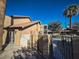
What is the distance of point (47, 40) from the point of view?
18672 mm

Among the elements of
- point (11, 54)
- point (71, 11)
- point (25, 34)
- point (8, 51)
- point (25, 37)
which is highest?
point (71, 11)

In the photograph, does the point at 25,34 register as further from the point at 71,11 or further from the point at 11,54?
Result: the point at 71,11

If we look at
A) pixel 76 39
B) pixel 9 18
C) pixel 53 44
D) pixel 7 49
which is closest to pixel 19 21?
pixel 9 18

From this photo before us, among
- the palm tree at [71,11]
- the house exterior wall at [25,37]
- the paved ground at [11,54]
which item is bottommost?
the paved ground at [11,54]

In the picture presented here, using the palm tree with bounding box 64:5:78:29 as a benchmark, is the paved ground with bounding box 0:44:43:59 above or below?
below

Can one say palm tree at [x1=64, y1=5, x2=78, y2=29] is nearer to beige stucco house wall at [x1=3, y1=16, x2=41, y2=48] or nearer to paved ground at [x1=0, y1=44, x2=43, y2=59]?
beige stucco house wall at [x1=3, y1=16, x2=41, y2=48]

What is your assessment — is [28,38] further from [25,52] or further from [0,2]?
[0,2]

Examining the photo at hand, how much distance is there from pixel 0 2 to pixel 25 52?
54.9ft

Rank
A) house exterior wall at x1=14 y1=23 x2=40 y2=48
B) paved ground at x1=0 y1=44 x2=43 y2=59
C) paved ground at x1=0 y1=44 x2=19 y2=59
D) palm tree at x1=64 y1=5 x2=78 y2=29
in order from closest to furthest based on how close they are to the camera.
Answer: paved ground at x1=0 y1=44 x2=43 y2=59, paved ground at x1=0 y1=44 x2=19 y2=59, house exterior wall at x1=14 y1=23 x2=40 y2=48, palm tree at x1=64 y1=5 x2=78 y2=29

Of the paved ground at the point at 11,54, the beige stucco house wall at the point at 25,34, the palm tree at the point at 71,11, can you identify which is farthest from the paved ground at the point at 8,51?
the palm tree at the point at 71,11

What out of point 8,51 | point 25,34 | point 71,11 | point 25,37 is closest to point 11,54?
point 8,51

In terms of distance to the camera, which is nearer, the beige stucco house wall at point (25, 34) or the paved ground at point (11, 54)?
the paved ground at point (11, 54)

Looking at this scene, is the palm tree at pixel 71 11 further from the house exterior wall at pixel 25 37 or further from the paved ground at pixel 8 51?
the paved ground at pixel 8 51

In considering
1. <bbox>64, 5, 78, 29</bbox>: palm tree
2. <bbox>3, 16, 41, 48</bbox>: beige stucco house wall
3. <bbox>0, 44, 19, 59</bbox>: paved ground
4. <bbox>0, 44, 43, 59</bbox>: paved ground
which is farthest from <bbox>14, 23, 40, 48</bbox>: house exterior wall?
<bbox>64, 5, 78, 29</bbox>: palm tree
